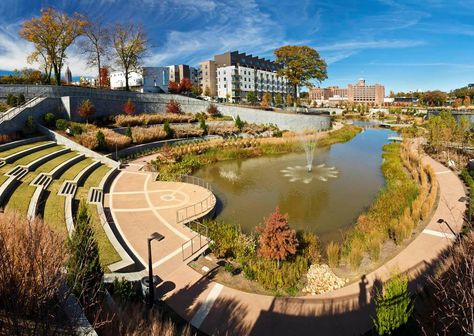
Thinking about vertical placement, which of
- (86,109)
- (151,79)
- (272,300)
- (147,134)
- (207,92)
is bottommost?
(272,300)

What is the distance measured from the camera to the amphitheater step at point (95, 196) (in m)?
18.2

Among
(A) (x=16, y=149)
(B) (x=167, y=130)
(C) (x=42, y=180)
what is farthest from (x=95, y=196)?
(B) (x=167, y=130)

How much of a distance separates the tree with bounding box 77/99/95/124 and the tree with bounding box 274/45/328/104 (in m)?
36.9

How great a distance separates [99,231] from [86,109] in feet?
80.8

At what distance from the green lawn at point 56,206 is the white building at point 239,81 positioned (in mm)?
71007

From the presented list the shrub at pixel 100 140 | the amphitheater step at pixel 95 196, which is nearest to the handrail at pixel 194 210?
the amphitheater step at pixel 95 196

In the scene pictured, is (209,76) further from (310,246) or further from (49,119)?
(310,246)

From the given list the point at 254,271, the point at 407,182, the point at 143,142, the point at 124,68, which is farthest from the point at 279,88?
the point at 254,271

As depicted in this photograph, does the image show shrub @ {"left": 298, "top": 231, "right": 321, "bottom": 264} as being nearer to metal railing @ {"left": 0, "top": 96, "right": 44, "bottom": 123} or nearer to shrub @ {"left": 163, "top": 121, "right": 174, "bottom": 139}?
metal railing @ {"left": 0, "top": 96, "right": 44, "bottom": 123}

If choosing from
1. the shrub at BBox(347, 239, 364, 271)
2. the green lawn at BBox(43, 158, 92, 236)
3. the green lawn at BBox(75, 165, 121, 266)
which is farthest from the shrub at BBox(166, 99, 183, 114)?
the shrub at BBox(347, 239, 364, 271)

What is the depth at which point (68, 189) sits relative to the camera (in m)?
18.6

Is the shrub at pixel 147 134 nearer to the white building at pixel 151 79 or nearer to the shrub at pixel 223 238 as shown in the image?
the shrub at pixel 223 238

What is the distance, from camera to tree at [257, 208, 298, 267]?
38.7ft

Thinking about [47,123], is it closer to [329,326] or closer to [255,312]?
[255,312]
